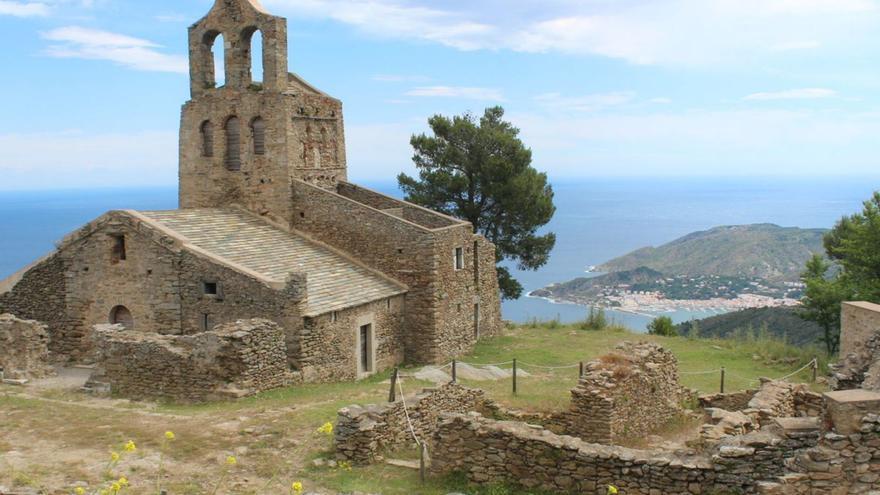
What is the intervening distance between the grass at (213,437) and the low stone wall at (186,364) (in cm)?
49

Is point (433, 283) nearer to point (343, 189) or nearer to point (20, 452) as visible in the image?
point (343, 189)

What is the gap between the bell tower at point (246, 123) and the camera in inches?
906

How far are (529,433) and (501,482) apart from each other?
0.79 meters

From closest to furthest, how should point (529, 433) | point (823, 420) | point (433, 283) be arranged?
point (823, 420), point (529, 433), point (433, 283)

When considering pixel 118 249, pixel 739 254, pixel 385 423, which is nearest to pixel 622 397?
pixel 385 423

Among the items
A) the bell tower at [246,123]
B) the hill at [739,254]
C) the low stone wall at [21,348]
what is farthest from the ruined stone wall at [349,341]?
the hill at [739,254]

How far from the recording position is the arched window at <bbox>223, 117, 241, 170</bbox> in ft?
77.5

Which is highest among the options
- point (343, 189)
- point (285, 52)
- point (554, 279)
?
point (285, 52)

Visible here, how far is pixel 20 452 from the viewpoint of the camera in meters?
11.5

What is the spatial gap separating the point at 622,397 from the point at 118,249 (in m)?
13.4

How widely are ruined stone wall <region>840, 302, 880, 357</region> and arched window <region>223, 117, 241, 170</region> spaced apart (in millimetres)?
17816

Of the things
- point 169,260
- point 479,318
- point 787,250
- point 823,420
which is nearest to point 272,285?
point 169,260

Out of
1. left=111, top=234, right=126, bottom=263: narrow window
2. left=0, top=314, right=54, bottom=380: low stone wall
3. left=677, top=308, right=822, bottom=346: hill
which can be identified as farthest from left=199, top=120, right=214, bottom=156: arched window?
left=677, top=308, right=822, bottom=346: hill

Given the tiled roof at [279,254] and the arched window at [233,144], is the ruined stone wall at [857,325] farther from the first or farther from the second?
the arched window at [233,144]
